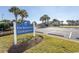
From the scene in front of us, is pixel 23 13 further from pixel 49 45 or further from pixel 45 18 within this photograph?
pixel 49 45

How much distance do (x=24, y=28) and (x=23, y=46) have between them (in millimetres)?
246

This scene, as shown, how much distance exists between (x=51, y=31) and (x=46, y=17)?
21 cm

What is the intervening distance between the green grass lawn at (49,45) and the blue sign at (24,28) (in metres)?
0.07

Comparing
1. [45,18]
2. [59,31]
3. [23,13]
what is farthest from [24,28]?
[59,31]

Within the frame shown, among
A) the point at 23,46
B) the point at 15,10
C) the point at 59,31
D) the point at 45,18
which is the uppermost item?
the point at 15,10

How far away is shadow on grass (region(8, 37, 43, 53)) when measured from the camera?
3906 mm

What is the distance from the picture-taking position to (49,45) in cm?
395

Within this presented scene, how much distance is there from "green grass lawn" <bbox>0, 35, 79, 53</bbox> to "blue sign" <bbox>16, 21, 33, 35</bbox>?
68 millimetres

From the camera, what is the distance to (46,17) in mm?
3910

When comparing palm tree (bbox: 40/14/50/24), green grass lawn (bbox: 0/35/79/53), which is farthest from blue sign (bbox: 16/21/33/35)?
palm tree (bbox: 40/14/50/24)

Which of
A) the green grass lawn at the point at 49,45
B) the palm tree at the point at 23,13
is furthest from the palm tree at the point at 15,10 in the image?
the green grass lawn at the point at 49,45

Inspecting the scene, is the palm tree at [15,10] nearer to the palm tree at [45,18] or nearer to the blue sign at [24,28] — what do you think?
the blue sign at [24,28]

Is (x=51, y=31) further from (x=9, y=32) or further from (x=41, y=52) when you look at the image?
(x=9, y=32)
